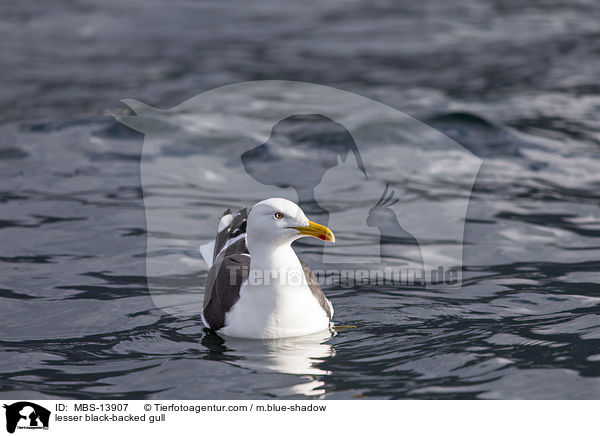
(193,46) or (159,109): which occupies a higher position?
(193,46)

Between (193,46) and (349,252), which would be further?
(193,46)

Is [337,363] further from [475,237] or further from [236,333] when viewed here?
[475,237]

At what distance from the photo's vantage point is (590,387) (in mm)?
7895

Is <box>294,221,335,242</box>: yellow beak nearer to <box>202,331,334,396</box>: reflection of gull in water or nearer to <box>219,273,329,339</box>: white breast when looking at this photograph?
<box>219,273,329,339</box>: white breast

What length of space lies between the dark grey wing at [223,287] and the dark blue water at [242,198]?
0.25 meters

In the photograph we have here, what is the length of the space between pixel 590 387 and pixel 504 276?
3407mm

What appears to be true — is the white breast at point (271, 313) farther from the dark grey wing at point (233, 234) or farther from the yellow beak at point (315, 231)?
the dark grey wing at point (233, 234)
